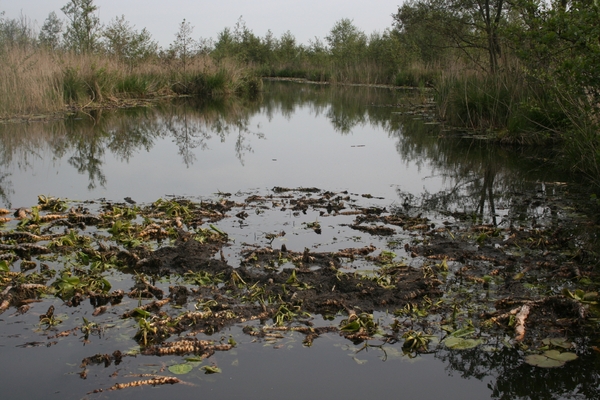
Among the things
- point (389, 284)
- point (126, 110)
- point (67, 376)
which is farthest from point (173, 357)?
point (126, 110)

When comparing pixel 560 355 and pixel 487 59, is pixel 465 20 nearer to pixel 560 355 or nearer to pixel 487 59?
pixel 487 59

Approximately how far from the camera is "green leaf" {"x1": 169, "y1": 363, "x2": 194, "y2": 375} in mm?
2727

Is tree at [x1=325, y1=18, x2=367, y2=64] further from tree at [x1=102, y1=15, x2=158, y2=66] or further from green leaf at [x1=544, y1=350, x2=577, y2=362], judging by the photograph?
green leaf at [x1=544, y1=350, x2=577, y2=362]

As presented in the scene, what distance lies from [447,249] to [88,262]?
279cm

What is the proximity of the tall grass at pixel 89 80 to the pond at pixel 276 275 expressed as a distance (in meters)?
4.64

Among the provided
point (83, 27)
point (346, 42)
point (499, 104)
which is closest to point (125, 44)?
point (83, 27)

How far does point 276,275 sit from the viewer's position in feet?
12.8

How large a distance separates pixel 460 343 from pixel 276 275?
1.37 metres

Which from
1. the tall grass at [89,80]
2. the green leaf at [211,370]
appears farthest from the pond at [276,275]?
the tall grass at [89,80]

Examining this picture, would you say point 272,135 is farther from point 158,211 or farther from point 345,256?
point 345,256

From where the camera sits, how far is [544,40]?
6.27m

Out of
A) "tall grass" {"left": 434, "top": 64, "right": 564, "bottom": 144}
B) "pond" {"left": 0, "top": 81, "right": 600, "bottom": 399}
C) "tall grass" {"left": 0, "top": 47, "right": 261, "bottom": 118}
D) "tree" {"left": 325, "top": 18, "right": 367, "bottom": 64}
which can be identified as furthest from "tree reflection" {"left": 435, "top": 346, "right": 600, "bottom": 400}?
"tree" {"left": 325, "top": 18, "right": 367, "bottom": 64}

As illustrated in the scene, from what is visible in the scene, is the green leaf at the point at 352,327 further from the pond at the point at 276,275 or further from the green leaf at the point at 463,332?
the green leaf at the point at 463,332

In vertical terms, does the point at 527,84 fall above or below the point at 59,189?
above
